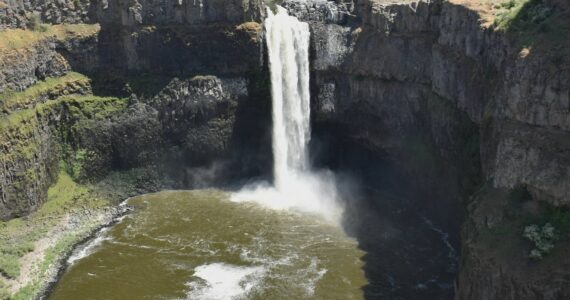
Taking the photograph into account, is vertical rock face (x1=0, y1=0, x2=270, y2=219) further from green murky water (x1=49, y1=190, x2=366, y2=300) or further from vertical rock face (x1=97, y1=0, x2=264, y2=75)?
green murky water (x1=49, y1=190, x2=366, y2=300)

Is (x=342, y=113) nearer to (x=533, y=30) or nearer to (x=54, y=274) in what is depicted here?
(x=533, y=30)

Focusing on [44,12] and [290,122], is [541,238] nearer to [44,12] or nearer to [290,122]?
[290,122]

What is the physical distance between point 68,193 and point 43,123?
5592 mm

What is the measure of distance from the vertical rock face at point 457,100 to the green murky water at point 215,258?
8457 millimetres

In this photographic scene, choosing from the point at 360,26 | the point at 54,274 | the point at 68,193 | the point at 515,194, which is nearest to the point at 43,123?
the point at 68,193

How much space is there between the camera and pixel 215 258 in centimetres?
4022

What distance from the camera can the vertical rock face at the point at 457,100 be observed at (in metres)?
28.6

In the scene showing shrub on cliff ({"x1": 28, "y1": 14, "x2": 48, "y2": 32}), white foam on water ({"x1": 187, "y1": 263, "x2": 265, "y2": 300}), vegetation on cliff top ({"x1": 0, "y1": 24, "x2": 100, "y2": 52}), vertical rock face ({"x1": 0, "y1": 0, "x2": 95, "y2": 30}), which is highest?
vertical rock face ({"x1": 0, "y1": 0, "x2": 95, "y2": 30})

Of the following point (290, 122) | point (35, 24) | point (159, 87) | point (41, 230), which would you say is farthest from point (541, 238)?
point (35, 24)

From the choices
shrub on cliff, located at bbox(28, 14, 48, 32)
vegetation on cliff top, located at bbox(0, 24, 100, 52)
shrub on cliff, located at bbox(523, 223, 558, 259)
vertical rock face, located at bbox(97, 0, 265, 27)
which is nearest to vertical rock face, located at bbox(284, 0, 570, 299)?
shrub on cliff, located at bbox(523, 223, 558, 259)

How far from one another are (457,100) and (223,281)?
1887cm

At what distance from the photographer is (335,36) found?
5066cm

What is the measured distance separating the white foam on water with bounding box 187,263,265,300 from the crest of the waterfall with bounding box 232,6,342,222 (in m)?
10.9

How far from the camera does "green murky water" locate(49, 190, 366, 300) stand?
36.4 meters
